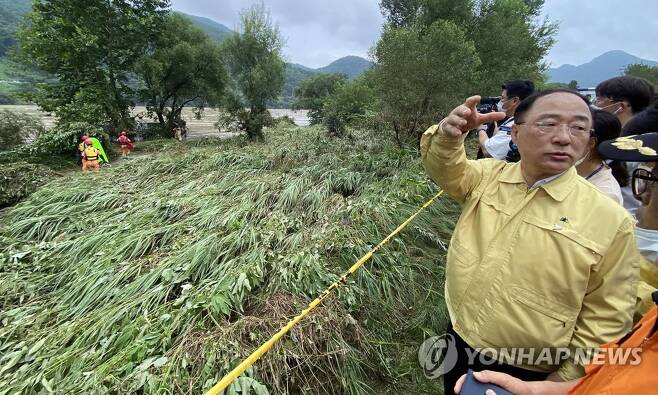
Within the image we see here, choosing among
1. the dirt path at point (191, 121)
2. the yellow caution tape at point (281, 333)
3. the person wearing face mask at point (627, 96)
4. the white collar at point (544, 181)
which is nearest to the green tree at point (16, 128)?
the dirt path at point (191, 121)

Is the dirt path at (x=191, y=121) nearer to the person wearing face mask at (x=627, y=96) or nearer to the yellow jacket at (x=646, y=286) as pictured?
the person wearing face mask at (x=627, y=96)

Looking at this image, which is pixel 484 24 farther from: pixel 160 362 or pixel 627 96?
pixel 160 362

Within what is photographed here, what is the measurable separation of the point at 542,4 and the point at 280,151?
20936 millimetres

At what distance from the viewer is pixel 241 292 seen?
2250 millimetres

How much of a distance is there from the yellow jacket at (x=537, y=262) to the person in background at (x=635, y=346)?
95 millimetres

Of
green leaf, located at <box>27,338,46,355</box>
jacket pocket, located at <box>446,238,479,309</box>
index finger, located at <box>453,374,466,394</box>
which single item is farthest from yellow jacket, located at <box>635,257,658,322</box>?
green leaf, located at <box>27,338,46,355</box>

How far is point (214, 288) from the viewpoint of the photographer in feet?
7.50

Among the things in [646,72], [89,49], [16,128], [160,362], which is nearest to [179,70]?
[89,49]

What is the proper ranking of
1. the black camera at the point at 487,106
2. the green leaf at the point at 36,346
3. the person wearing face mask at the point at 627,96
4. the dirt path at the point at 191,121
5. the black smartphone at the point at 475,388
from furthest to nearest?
the dirt path at the point at 191,121, the black camera at the point at 487,106, the person wearing face mask at the point at 627,96, the green leaf at the point at 36,346, the black smartphone at the point at 475,388

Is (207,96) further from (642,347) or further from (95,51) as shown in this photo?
(642,347)

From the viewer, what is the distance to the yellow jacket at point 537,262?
3.02 ft

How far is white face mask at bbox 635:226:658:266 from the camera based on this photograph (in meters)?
0.96

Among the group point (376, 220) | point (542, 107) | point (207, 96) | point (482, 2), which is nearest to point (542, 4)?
Answer: point (482, 2)

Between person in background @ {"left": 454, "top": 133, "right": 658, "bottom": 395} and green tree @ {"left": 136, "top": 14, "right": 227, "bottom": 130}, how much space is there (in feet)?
51.4
